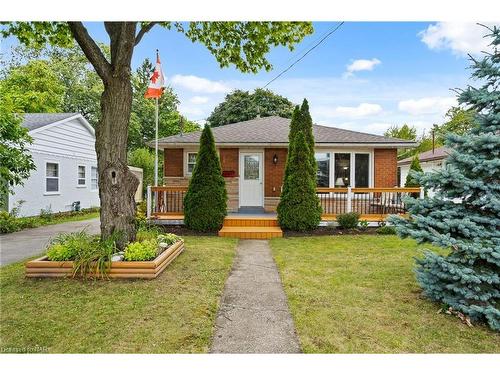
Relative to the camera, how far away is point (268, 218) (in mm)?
9445

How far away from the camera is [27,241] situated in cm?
792

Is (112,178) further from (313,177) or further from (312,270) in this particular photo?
(313,177)

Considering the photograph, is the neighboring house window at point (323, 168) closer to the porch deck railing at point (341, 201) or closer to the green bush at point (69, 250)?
the porch deck railing at point (341, 201)

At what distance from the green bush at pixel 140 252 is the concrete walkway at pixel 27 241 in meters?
2.29

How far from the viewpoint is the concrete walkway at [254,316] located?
2867 millimetres

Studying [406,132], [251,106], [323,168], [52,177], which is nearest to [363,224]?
[323,168]

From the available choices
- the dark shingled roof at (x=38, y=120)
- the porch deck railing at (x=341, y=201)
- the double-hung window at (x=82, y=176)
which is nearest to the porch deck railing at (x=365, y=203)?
the porch deck railing at (x=341, y=201)

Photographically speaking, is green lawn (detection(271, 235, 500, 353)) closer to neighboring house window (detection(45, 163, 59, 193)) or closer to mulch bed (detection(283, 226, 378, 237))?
mulch bed (detection(283, 226, 378, 237))

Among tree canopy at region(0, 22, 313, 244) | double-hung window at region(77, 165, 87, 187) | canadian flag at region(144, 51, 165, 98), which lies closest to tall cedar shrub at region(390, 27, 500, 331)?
tree canopy at region(0, 22, 313, 244)

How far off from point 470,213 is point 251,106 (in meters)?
25.6

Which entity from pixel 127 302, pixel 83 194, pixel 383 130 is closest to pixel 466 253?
pixel 127 302

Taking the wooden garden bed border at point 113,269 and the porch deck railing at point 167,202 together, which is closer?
the wooden garden bed border at point 113,269

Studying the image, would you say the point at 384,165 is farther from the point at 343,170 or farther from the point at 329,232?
the point at 329,232

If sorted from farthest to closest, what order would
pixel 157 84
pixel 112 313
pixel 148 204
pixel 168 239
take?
1. pixel 157 84
2. pixel 148 204
3. pixel 168 239
4. pixel 112 313
